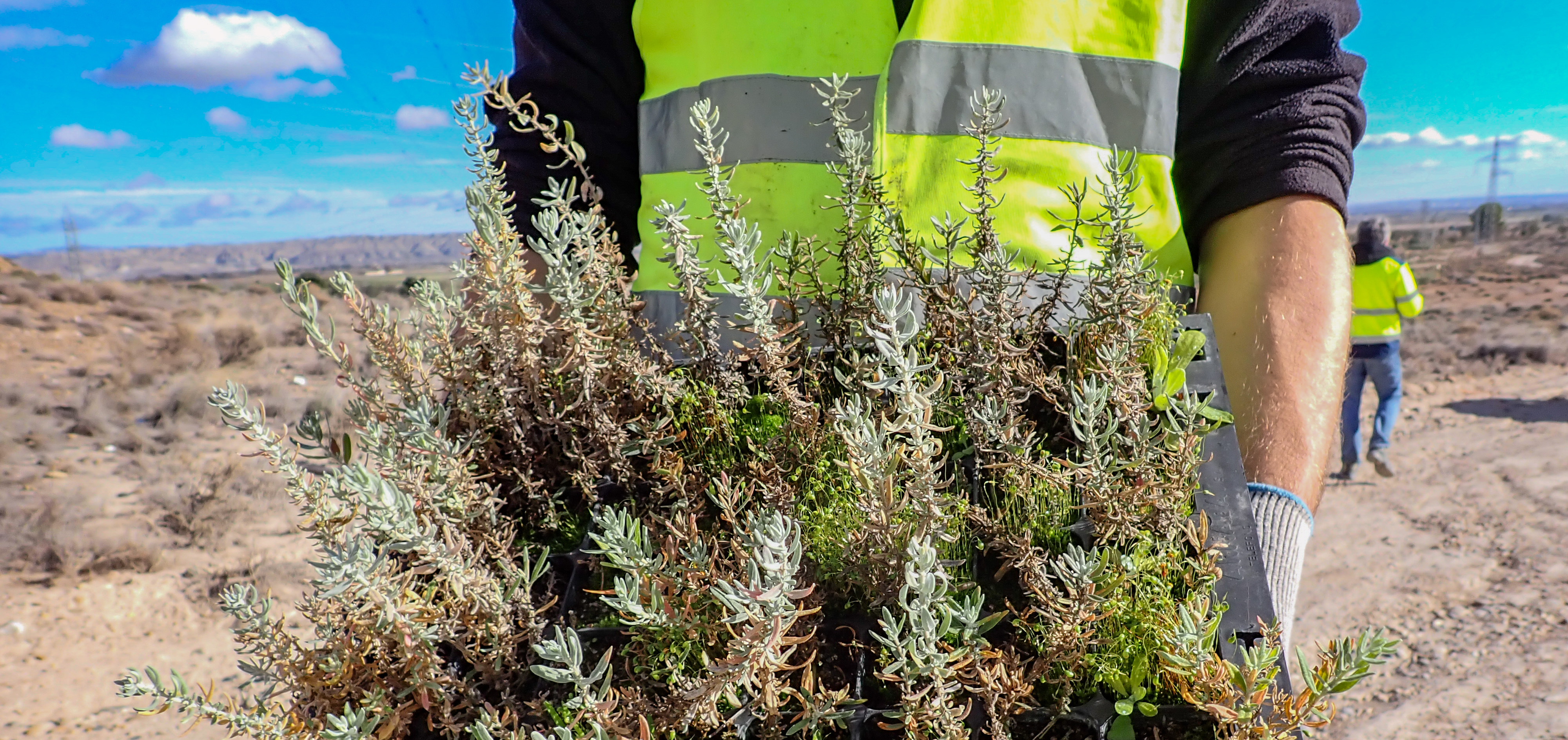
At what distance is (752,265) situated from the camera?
3.19 ft

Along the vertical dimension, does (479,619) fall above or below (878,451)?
below

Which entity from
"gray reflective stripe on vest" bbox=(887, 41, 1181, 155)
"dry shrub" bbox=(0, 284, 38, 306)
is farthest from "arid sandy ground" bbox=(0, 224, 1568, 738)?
"gray reflective stripe on vest" bbox=(887, 41, 1181, 155)

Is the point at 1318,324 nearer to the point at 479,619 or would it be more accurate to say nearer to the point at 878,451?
the point at 878,451

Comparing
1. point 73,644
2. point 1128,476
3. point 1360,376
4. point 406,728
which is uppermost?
point 1128,476

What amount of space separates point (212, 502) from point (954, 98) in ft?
25.9

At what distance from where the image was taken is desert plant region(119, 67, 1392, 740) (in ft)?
2.57

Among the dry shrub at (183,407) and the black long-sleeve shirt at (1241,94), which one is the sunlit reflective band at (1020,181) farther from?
the dry shrub at (183,407)

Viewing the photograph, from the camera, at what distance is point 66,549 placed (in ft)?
20.9

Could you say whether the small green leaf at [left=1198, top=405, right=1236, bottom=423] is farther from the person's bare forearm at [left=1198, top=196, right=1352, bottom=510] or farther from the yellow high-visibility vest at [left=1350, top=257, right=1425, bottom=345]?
the yellow high-visibility vest at [left=1350, top=257, right=1425, bottom=345]

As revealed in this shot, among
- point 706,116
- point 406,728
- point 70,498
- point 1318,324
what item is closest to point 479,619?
point 406,728

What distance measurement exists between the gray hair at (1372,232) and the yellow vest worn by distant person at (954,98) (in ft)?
27.3

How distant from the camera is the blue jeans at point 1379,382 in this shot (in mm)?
8281

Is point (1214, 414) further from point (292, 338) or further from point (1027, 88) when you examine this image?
point (292, 338)

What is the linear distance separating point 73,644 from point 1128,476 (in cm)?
708
